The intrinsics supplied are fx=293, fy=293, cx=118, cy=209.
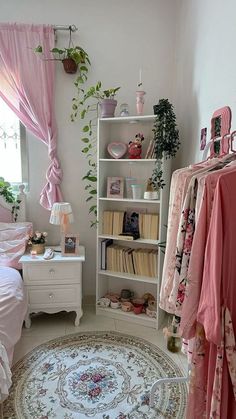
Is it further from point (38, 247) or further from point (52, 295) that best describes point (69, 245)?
point (52, 295)

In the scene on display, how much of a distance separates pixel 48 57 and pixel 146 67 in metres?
0.88

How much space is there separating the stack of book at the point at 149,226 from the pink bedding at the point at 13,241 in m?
1.03

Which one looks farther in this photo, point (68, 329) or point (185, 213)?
point (68, 329)

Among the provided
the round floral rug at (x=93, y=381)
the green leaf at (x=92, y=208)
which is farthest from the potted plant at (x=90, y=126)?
Answer: the round floral rug at (x=93, y=381)

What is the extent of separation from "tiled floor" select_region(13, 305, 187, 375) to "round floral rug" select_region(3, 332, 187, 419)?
7 centimetres

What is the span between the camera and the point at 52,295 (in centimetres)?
246

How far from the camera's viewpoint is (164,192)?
7.93 ft

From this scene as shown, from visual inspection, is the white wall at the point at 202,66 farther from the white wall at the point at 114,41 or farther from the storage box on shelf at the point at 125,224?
the storage box on shelf at the point at 125,224

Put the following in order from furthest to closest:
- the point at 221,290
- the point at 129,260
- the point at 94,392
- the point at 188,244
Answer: the point at 129,260 → the point at 94,392 → the point at 188,244 → the point at 221,290

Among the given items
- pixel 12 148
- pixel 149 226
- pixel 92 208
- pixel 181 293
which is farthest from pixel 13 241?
pixel 181 293

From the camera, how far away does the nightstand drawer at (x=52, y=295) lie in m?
2.45

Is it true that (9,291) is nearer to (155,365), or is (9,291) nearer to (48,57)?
(155,365)

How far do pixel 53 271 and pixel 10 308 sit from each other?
0.58m

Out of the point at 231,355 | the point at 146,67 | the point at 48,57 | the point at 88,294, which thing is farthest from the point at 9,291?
the point at 146,67
